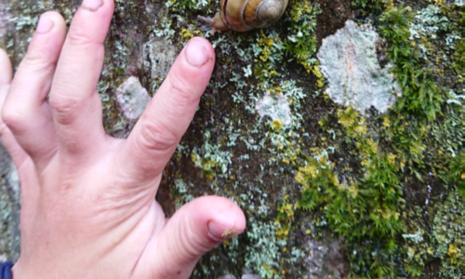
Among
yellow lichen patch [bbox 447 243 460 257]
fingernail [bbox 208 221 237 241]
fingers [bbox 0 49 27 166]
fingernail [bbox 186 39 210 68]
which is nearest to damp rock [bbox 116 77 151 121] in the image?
fingernail [bbox 186 39 210 68]

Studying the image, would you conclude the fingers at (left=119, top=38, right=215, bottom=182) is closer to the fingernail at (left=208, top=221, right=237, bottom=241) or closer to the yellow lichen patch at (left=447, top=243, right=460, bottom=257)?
the fingernail at (left=208, top=221, right=237, bottom=241)

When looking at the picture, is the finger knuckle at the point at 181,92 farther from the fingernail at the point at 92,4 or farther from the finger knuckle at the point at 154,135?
the fingernail at the point at 92,4

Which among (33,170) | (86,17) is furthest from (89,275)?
(86,17)

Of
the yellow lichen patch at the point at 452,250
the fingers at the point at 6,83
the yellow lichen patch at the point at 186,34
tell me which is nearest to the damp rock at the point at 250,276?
the yellow lichen patch at the point at 452,250

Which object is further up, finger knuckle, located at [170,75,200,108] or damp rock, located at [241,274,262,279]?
finger knuckle, located at [170,75,200,108]

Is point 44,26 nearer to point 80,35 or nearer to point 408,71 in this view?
point 80,35

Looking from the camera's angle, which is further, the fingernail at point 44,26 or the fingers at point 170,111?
the fingernail at point 44,26
